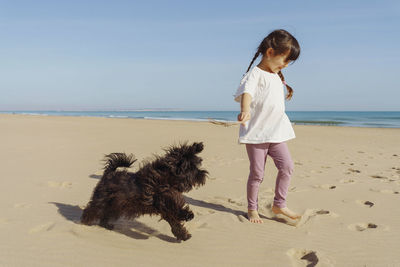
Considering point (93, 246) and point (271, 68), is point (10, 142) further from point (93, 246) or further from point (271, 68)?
point (271, 68)

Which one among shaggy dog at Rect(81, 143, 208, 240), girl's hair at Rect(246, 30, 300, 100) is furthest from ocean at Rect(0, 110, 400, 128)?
girl's hair at Rect(246, 30, 300, 100)

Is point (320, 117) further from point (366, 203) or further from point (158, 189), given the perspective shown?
point (158, 189)

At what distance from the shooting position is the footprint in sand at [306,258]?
101 inches

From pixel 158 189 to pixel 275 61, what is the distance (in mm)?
1845

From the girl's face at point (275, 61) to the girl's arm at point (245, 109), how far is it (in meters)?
0.52

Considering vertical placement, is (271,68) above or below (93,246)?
above

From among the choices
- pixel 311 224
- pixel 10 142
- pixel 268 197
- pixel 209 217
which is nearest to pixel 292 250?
pixel 311 224

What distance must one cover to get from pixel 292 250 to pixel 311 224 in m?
0.76

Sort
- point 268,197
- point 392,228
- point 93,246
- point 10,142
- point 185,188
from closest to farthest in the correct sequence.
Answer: point 93,246 → point 185,188 → point 392,228 → point 268,197 → point 10,142

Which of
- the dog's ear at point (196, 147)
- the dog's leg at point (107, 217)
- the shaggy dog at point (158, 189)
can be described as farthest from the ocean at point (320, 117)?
the dog's leg at point (107, 217)

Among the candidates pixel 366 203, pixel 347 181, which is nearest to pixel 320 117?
pixel 347 181

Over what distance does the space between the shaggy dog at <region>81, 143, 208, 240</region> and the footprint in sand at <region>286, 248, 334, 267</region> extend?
0.96 meters

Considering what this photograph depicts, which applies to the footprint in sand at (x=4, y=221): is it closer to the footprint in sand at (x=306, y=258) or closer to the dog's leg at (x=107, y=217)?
the dog's leg at (x=107, y=217)

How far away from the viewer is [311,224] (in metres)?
3.46
